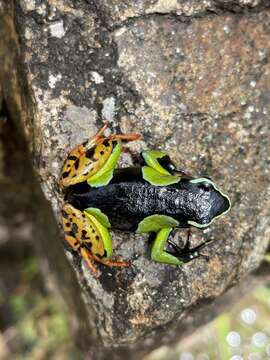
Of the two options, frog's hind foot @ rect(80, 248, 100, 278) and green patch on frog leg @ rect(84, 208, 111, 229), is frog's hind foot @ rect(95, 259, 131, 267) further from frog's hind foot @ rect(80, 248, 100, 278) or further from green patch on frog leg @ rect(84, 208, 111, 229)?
green patch on frog leg @ rect(84, 208, 111, 229)

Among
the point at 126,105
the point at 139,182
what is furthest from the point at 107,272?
the point at 126,105

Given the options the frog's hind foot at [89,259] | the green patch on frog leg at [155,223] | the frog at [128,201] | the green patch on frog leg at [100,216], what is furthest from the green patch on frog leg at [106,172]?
the frog's hind foot at [89,259]

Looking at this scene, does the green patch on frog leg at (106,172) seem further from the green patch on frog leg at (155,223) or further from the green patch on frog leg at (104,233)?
the green patch on frog leg at (155,223)

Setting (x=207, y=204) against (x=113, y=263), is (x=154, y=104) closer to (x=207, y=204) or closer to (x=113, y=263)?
(x=207, y=204)

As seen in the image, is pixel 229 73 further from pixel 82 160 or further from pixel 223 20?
pixel 82 160

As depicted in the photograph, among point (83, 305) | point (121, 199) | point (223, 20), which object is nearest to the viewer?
point (121, 199)

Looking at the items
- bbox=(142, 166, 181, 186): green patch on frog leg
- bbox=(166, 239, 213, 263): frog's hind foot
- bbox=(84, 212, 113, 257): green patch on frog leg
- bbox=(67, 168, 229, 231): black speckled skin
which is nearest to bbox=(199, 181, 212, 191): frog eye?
bbox=(67, 168, 229, 231): black speckled skin
